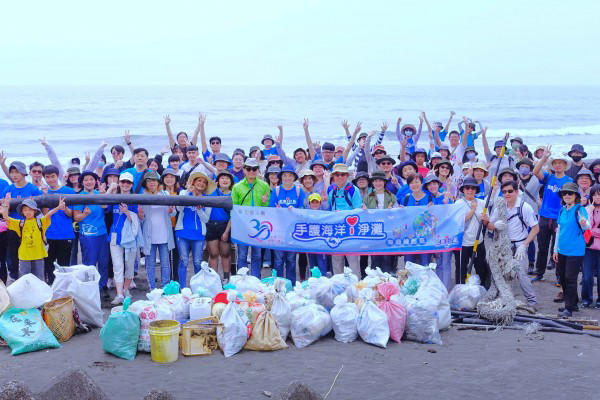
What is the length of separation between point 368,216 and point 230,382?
3.45 metres

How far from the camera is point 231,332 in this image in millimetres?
6285

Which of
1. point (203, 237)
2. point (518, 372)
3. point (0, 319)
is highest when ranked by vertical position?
point (203, 237)

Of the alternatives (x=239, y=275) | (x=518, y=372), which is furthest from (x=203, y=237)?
(x=518, y=372)

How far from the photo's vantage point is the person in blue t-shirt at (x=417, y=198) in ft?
27.6

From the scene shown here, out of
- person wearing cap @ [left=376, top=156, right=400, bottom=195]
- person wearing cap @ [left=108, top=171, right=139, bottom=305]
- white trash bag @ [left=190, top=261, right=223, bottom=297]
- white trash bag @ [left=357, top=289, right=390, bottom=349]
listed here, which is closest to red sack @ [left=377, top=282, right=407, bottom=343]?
white trash bag @ [left=357, top=289, right=390, bottom=349]

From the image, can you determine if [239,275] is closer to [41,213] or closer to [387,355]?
[387,355]

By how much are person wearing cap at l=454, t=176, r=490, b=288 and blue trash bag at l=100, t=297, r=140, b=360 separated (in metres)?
4.40

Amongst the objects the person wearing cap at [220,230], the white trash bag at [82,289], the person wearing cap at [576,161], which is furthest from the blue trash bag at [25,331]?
the person wearing cap at [576,161]

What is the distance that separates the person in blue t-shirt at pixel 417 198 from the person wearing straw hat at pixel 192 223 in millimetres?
2773

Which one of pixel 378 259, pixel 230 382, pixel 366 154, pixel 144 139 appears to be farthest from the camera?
pixel 144 139

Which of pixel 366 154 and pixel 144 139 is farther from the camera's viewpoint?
pixel 144 139

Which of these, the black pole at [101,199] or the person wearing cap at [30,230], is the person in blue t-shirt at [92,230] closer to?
the black pole at [101,199]

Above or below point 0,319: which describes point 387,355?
below

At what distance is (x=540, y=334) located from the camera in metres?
6.92
